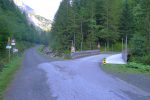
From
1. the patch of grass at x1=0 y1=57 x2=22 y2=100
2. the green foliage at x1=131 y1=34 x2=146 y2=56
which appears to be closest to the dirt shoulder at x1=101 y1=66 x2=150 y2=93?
the patch of grass at x1=0 y1=57 x2=22 y2=100

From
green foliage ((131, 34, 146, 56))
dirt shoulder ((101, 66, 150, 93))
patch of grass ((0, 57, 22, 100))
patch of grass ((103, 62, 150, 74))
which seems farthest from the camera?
green foliage ((131, 34, 146, 56))

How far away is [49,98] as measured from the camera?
428 inches

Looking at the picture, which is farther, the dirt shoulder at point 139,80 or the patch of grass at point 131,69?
the patch of grass at point 131,69

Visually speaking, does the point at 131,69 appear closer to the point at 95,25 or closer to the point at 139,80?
the point at 139,80

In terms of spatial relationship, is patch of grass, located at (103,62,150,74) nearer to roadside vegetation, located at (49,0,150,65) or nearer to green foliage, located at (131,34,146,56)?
green foliage, located at (131,34,146,56)

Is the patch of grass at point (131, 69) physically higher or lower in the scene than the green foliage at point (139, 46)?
lower

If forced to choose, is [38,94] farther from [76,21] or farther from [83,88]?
[76,21]

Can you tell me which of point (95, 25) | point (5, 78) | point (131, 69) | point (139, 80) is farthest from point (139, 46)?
point (95, 25)

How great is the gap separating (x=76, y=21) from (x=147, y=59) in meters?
41.8

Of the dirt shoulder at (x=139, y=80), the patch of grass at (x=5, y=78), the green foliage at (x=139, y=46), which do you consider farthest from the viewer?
the green foliage at (x=139, y=46)

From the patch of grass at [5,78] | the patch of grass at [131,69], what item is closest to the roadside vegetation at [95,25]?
the patch of grass at [131,69]

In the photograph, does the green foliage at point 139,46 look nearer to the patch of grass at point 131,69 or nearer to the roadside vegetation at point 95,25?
the patch of grass at point 131,69

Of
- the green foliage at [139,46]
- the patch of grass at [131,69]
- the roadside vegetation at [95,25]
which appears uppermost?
the roadside vegetation at [95,25]

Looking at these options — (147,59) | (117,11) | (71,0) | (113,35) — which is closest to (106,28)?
(113,35)
